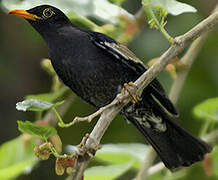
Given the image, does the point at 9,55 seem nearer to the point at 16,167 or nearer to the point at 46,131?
the point at 16,167

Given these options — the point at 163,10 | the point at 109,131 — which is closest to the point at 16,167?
the point at 163,10

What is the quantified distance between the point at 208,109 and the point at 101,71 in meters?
0.79

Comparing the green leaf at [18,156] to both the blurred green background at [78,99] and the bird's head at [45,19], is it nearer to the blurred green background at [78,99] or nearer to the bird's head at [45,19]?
the bird's head at [45,19]

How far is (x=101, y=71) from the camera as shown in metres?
3.71

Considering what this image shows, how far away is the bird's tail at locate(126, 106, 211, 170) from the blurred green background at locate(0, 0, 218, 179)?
1053 millimetres

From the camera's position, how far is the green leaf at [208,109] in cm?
345

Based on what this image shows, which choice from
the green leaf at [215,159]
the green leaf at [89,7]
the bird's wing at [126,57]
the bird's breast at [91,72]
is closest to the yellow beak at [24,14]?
the green leaf at [89,7]

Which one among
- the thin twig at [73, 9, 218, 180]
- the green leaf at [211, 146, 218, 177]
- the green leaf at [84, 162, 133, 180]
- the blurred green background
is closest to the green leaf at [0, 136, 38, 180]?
the green leaf at [84, 162, 133, 180]

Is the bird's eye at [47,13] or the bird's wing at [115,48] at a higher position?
the bird's eye at [47,13]

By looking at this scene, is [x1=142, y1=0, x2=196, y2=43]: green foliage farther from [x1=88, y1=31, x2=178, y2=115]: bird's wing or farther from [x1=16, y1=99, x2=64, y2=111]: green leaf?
[x1=88, y1=31, x2=178, y2=115]: bird's wing

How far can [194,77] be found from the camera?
5441mm

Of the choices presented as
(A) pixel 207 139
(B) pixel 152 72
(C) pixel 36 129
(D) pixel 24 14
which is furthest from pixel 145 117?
(C) pixel 36 129

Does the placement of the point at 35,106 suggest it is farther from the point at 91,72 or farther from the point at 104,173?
the point at 91,72

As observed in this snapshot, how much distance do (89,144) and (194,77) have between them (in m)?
3.02
